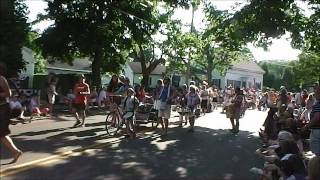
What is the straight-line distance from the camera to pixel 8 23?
2623 cm

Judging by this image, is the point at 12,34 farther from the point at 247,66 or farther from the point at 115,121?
the point at 247,66

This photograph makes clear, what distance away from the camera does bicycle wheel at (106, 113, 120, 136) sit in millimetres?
16438

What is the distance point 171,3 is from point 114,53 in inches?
214

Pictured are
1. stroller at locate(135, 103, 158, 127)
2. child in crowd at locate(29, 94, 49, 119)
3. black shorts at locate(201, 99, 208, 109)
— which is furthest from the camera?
black shorts at locate(201, 99, 208, 109)

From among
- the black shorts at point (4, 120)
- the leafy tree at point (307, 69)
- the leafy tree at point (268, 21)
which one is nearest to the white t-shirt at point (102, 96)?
the leafy tree at point (268, 21)

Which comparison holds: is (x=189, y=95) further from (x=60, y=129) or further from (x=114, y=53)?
(x=114, y=53)

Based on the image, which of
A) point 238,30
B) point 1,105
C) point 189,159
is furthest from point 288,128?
point 238,30

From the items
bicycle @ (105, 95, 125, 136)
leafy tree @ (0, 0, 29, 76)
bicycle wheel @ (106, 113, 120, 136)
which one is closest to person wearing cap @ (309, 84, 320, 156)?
bicycle @ (105, 95, 125, 136)

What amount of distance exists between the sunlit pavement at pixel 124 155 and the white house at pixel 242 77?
73557mm

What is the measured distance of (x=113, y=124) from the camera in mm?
16578

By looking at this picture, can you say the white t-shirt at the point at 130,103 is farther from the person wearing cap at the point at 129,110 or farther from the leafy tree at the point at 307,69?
the leafy tree at the point at 307,69

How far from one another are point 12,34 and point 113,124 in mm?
12124

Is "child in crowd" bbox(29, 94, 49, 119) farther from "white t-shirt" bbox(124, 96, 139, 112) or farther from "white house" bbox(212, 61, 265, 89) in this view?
"white house" bbox(212, 61, 265, 89)

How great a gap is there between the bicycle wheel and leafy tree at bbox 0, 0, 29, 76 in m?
11.3
